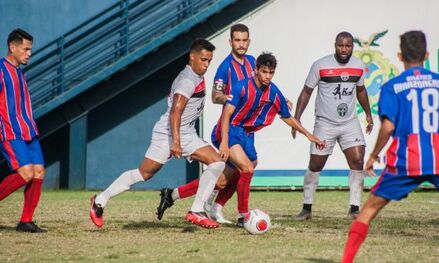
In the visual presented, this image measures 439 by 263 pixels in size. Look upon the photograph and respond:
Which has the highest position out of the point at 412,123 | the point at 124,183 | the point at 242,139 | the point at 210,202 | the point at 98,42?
the point at 98,42

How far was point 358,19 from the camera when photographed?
66.6 feet

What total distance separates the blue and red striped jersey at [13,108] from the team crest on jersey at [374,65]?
35.8 ft

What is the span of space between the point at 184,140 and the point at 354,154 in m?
2.82

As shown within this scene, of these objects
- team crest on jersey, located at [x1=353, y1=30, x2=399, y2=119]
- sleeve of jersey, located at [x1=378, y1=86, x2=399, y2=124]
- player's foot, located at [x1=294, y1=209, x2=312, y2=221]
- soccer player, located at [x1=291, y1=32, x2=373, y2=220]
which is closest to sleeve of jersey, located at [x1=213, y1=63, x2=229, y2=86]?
soccer player, located at [x1=291, y1=32, x2=373, y2=220]

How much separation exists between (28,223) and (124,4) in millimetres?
11187

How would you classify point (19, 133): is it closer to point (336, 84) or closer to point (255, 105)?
point (255, 105)

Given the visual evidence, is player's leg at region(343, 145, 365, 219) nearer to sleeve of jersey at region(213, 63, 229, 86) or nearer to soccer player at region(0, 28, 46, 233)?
sleeve of jersey at region(213, 63, 229, 86)

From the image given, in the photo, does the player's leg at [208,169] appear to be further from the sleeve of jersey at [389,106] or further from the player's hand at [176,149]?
the sleeve of jersey at [389,106]

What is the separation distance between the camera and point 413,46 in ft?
24.3

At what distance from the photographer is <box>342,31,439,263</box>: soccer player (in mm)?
7242

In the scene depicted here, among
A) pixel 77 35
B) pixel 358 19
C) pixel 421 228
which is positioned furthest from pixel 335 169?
pixel 421 228

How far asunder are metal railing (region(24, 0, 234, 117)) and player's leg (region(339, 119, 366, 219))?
8.71 metres

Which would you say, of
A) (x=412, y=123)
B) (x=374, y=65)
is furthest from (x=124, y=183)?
(x=374, y=65)

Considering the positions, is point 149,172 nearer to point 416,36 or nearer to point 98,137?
point 416,36
